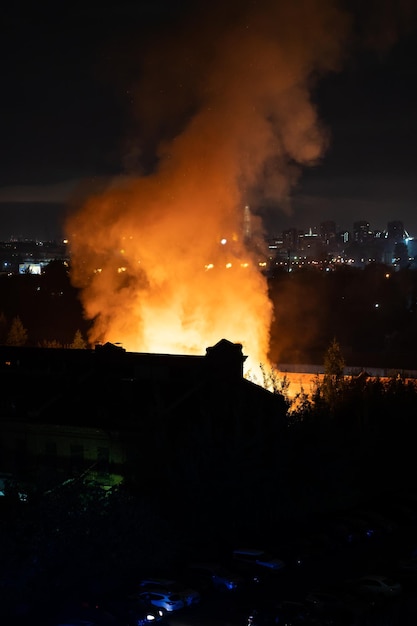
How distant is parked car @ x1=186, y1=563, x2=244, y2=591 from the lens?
15648 millimetres

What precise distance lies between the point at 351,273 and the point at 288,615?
64067 millimetres

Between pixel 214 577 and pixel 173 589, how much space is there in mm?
1139

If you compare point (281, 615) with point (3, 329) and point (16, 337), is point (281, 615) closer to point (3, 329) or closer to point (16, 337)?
point (16, 337)

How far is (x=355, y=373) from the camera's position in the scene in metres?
38.5

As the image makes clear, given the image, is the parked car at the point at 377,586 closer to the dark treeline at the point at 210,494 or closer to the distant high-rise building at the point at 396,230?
the dark treeline at the point at 210,494

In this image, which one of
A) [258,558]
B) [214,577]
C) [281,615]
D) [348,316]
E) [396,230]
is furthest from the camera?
[396,230]

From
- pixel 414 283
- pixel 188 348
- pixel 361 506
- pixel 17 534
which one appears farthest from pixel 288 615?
pixel 414 283

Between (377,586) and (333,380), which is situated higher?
(333,380)

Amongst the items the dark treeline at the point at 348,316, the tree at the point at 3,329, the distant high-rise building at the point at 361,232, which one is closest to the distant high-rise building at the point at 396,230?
the distant high-rise building at the point at 361,232

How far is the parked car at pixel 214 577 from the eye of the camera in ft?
51.3

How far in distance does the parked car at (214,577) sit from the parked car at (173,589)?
460 millimetres

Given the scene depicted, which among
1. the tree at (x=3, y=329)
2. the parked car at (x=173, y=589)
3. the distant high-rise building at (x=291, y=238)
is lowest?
the parked car at (x=173, y=589)

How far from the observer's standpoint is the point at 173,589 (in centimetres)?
1492

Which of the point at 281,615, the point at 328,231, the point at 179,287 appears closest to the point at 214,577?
the point at 281,615
